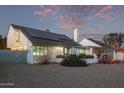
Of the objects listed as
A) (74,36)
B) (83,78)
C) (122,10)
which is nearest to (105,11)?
(122,10)

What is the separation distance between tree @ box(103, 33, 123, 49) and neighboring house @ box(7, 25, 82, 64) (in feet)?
5.86

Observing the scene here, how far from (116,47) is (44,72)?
13.9 feet

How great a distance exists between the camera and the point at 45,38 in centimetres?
1625

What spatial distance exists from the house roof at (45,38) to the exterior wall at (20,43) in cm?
26

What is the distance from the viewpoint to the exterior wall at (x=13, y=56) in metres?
13.3

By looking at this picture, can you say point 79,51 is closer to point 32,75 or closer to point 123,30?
point 123,30

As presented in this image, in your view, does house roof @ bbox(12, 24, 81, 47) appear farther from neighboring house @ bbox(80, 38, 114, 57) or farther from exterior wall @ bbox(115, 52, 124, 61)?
exterior wall @ bbox(115, 52, 124, 61)

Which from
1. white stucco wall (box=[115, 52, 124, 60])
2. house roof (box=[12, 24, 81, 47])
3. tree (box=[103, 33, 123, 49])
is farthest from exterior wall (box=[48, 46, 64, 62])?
white stucco wall (box=[115, 52, 124, 60])

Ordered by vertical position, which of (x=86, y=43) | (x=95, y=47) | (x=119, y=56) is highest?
(x=86, y=43)

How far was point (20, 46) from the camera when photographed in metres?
14.9

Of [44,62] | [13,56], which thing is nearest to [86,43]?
[44,62]

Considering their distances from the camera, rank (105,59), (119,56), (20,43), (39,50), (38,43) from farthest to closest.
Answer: (39,50)
(38,43)
(105,59)
(20,43)
(119,56)

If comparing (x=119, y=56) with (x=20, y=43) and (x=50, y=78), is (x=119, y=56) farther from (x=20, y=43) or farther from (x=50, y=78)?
(x=20, y=43)

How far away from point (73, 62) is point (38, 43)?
2855mm
